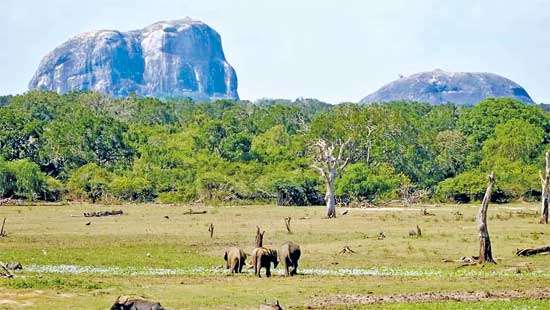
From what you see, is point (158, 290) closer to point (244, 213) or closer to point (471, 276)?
point (471, 276)

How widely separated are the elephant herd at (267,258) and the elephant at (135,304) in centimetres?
1148

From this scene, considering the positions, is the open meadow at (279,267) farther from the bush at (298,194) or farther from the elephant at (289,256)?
the bush at (298,194)

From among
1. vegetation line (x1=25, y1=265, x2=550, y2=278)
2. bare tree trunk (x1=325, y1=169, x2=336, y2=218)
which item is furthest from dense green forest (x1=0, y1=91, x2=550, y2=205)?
vegetation line (x1=25, y1=265, x2=550, y2=278)

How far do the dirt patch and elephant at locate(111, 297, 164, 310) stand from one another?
578cm

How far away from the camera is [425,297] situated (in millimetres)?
28266

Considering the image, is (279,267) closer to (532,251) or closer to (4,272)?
(532,251)

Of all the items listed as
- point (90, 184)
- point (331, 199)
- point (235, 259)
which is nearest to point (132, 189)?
point (90, 184)

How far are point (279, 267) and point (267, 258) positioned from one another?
5372 millimetres

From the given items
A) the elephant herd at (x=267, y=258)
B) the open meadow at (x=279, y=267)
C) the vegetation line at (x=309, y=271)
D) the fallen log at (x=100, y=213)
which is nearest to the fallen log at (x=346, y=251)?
the open meadow at (x=279, y=267)

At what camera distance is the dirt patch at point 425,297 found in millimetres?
27406

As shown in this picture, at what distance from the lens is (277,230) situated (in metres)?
60.1

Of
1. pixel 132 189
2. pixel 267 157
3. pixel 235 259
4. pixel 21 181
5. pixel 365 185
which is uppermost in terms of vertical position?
pixel 267 157

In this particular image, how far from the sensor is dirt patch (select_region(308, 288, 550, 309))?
27.4 m

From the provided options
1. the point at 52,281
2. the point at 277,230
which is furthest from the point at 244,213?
the point at 52,281
